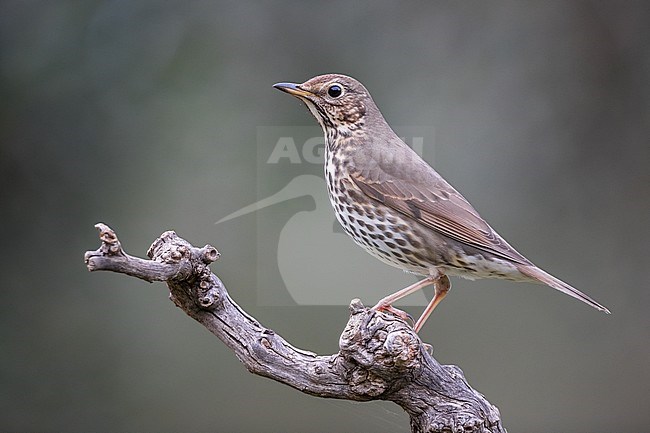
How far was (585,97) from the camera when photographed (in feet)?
16.6

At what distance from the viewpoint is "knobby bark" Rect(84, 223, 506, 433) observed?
2566mm

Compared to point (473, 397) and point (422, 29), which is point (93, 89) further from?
point (473, 397)

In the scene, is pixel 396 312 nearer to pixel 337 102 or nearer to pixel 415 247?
pixel 415 247

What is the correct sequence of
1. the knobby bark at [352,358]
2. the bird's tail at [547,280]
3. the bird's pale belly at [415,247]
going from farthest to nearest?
the bird's pale belly at [415,247], the bird's tail at [547,280], the knobby bark at [352,358]

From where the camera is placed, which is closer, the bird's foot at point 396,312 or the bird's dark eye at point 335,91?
the bird's foot at point 396,312

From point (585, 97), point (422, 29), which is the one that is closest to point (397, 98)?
point (422, 29)

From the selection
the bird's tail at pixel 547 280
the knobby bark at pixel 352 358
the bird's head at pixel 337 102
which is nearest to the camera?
the knobby bark at pixel 352 358

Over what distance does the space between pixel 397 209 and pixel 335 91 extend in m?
0.49

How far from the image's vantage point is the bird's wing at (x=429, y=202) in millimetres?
2953

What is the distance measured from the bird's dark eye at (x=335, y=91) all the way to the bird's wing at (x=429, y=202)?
281mm

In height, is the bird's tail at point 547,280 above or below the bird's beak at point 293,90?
below

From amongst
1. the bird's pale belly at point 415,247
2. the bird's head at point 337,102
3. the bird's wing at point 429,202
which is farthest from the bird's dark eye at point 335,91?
the bird's pale belly at point 415,247

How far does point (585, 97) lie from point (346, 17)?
144 cm

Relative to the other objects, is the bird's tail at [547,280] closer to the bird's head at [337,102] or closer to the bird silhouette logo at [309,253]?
the bird's head at [337,102]
